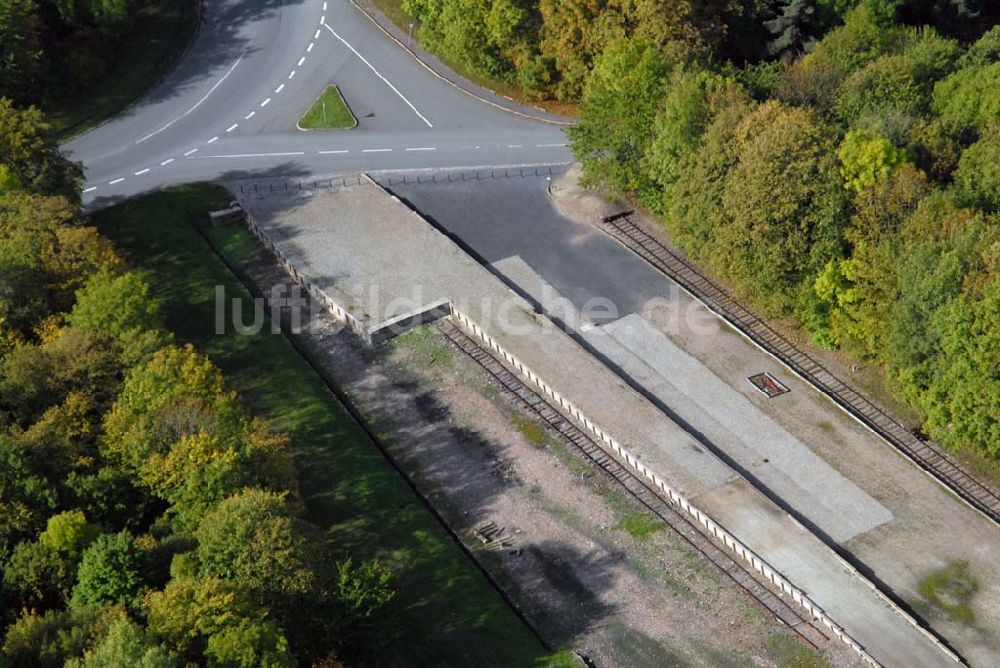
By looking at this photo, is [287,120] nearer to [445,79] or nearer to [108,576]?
[445,79]

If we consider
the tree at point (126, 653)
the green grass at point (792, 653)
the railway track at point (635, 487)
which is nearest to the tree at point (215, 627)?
the tree at point (126, 653)

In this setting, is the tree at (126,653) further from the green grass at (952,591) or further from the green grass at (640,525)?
the green grass at (952,591)

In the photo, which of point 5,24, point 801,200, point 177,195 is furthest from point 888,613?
point 5,24

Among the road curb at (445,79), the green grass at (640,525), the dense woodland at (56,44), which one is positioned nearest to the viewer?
the green grass at (640,525)

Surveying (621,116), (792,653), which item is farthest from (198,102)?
(792,653)

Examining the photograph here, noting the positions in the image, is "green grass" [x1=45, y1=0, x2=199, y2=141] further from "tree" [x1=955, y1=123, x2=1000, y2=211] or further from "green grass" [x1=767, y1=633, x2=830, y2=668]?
"green grass" [x1=767, y1=633, x2=830, y2=668]

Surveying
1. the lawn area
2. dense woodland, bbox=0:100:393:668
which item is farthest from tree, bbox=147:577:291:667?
the lawn area
